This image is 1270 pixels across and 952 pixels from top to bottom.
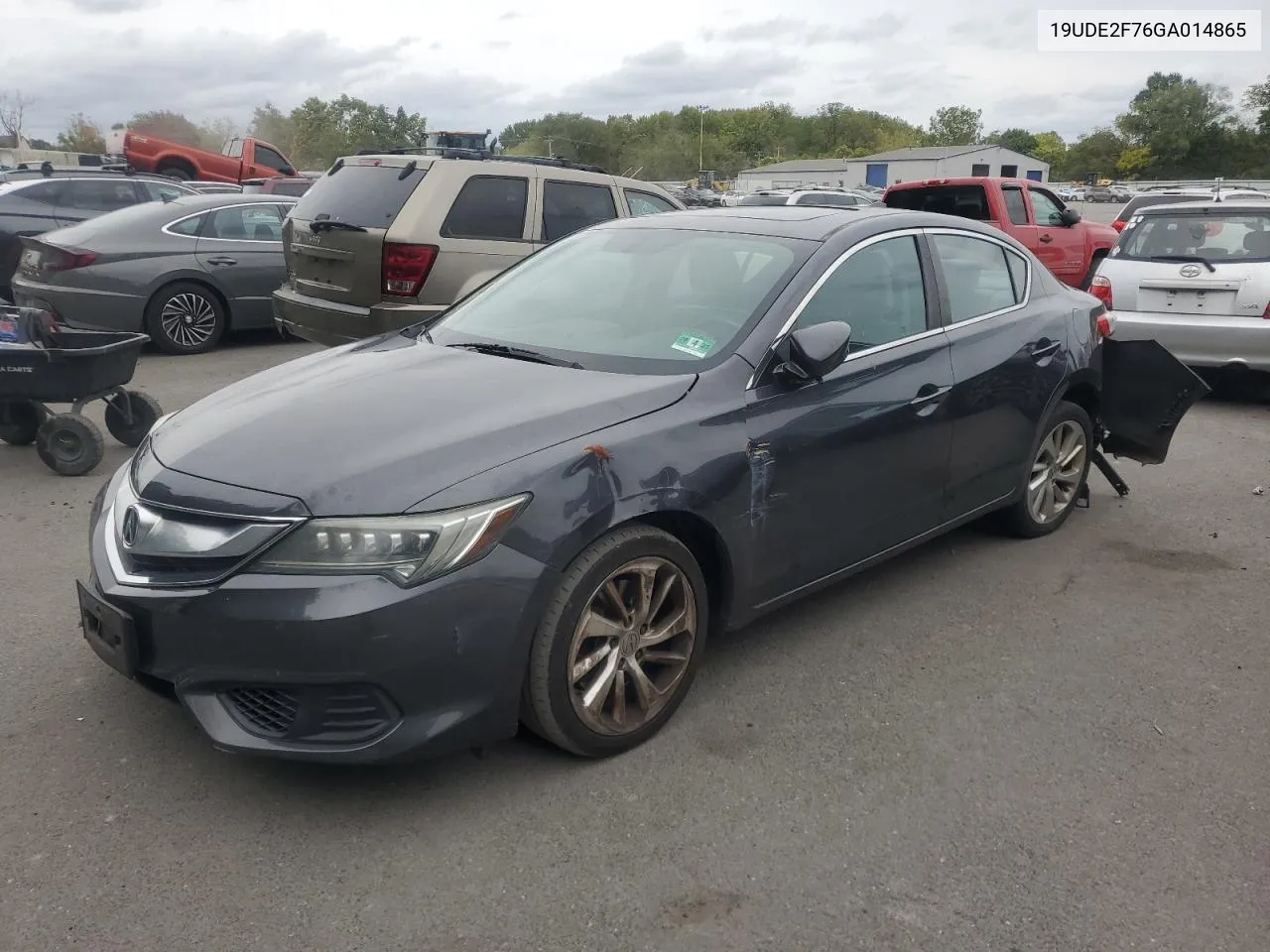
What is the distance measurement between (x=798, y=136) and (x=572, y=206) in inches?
5245

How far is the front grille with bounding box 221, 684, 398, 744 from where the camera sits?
2.73 metres

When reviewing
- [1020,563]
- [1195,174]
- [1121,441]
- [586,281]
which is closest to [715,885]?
[586,281]

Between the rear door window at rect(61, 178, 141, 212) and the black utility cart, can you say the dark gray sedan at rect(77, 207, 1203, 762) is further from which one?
the rear door window at rect(61, 178, 141, 212)

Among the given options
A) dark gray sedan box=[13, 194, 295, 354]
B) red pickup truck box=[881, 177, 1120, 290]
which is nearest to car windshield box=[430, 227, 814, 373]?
dark gray sedan box=[13, 194, 295, 354]

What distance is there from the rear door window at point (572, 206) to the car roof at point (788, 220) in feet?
11.9

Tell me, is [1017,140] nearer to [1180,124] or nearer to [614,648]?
[1180,124]

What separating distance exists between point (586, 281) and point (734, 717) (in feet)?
6.03

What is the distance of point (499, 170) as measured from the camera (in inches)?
318

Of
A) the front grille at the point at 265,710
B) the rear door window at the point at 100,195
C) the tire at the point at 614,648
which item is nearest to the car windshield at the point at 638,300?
the tire at the point at 614,648

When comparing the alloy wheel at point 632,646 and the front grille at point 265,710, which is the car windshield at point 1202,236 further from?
the front grille at point 265,710

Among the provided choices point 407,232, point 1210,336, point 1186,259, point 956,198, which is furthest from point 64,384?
point 956,198

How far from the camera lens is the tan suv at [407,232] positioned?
7.45 meters

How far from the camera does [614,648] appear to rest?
3.19m

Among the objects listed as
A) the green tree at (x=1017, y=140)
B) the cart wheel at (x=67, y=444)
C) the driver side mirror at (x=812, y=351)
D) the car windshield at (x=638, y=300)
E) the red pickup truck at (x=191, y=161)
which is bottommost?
the cart wheel at (x=67, y=444)
